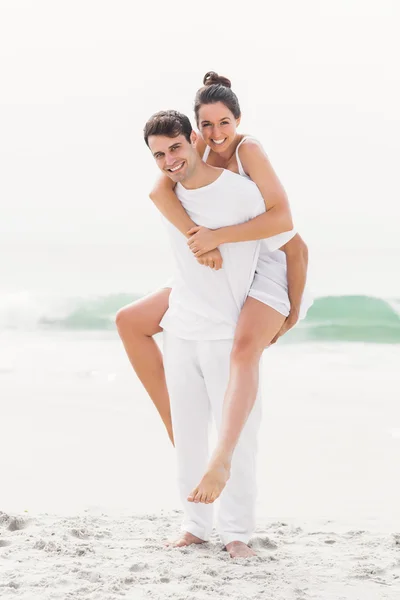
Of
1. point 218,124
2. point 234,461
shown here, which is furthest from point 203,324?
point 218,124

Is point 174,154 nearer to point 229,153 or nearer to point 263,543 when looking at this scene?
point 229,153

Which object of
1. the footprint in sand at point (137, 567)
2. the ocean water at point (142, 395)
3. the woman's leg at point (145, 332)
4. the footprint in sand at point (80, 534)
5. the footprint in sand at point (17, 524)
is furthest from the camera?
the ocean water at point (142, 395)

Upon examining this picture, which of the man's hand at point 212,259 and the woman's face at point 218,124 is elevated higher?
the woman's face at point 218,124

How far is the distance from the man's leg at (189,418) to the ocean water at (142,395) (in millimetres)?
1127

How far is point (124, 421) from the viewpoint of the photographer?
711cm

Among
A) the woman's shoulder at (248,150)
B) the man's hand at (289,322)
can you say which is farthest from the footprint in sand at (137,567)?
the woman's shoulder at (248,150)

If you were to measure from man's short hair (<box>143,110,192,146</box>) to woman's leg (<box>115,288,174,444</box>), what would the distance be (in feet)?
2.14

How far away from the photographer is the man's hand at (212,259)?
3.07 metres

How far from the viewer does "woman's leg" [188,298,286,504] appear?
9.14ft

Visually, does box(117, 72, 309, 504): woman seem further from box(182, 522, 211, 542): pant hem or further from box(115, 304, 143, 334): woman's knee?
box(182, 522, 211, 542): pant hem

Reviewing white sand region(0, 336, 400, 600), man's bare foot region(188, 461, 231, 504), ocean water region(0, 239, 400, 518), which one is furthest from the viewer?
ocean water region(0, 239, 400, 518)

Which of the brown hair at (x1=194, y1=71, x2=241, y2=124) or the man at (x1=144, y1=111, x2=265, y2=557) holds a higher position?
the brown hair at (x1=194, y1=71, x2=241, y2=124)

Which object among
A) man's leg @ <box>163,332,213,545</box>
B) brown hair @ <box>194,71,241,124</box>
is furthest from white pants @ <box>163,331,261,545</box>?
brown hair @ <box>194,71,241,124</box>

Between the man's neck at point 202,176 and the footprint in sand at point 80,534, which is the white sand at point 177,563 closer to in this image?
the footprint in sand at point 80,534
